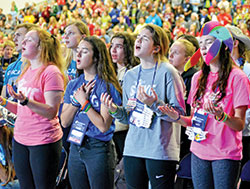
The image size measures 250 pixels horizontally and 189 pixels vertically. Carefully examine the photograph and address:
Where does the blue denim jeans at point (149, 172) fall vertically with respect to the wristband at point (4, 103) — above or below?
below

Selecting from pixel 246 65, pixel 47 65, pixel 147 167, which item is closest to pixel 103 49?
pixel 47 65

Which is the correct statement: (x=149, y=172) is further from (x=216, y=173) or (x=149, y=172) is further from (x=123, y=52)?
(x=123, y=52)

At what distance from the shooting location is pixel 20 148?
9.00 feet

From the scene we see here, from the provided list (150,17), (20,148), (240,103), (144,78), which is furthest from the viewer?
(150,17)

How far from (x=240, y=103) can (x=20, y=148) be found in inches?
62.6

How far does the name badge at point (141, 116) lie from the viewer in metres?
2.44

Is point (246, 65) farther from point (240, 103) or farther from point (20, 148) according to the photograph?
point (20, 148)

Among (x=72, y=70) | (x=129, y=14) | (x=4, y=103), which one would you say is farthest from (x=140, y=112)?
(x=129, y=14)

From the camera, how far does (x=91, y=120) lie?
2594 millimetres

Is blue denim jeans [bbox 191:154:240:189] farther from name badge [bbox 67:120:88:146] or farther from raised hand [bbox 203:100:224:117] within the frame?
name badge [bbox 67:120:88:146]

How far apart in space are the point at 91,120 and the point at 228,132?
3.04ft

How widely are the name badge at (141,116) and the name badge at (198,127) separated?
27 centimetres

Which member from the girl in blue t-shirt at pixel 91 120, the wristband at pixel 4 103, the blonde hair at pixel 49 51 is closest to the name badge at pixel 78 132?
the girl in blue t-shirt at pixel 91 120

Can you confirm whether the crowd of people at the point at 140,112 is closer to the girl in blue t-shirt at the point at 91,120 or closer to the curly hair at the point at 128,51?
the girl in blue t-shirt at the point at 91,120
